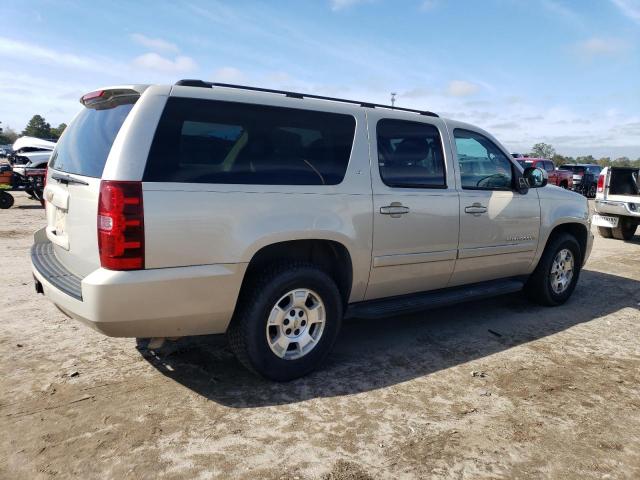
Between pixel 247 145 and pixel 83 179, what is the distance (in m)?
1.02

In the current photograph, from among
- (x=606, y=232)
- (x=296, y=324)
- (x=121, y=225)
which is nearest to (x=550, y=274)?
(x=296, y=324)

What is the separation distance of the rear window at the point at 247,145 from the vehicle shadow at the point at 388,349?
140 centimetres

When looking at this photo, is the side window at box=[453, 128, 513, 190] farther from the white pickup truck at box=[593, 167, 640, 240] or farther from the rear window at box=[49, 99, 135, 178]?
the white pickup truck at box=[593, 167, 640, 240]

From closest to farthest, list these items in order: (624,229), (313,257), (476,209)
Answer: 1. (313,257)
2. (476,209)
3. (624,229)

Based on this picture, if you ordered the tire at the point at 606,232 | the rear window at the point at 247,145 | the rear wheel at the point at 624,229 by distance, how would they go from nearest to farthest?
the rear window at the point at 247,145 → the rear wheel at the point at 624,229 → the tire at the point at 606,232

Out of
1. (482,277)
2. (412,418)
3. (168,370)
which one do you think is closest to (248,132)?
(168,370)

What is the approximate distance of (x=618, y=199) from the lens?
10.3 m

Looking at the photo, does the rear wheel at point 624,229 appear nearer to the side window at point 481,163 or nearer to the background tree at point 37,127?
the side window at point 481,163

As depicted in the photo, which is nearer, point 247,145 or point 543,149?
point 247,145

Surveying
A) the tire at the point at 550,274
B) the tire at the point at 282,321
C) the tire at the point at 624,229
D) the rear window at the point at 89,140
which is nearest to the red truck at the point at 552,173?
the tire at the point at 624,229

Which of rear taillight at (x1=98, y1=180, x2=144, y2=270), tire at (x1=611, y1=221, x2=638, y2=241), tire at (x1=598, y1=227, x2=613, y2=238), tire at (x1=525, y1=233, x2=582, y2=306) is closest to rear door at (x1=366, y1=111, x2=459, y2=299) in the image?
tire at (x1=525, y1=233, x2=582, y2=306)

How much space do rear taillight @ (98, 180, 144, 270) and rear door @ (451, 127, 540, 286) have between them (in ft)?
9.00

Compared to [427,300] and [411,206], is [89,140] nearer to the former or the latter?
[411,206]

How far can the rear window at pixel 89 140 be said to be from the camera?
308cm
